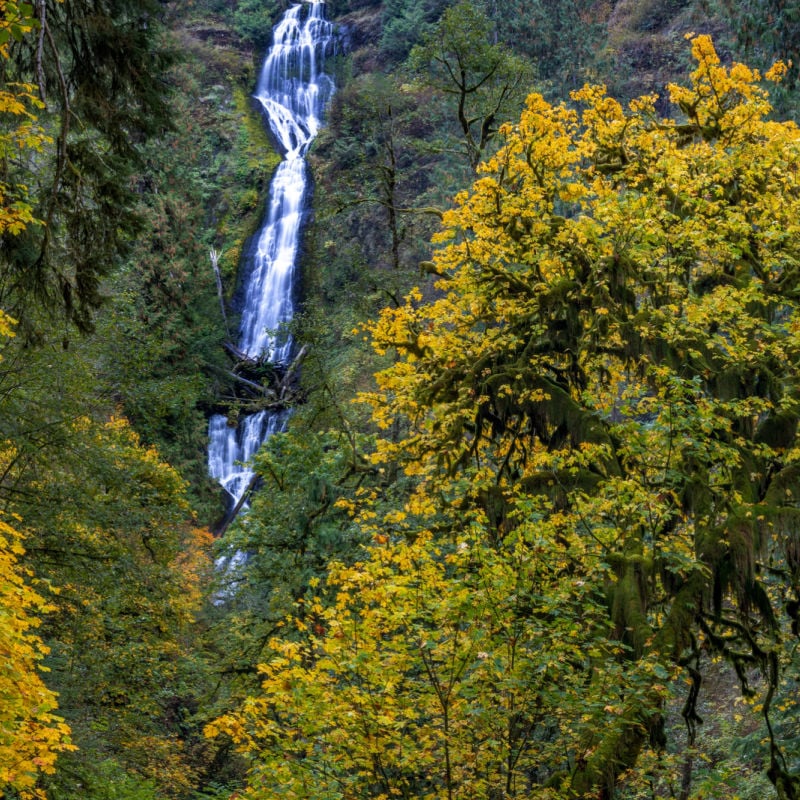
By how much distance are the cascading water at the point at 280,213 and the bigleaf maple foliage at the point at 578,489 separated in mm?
12495

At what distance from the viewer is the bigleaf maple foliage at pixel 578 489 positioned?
6.23 m

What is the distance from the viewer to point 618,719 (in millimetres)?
5734

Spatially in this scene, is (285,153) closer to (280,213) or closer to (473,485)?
(280,213)

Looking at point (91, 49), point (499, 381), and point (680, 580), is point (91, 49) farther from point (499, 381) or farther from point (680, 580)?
point (680, 580)

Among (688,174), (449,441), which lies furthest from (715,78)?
(449,441)

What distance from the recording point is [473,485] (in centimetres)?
924

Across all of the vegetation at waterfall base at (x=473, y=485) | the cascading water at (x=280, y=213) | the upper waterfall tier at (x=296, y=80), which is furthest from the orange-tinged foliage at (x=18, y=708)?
the upper waterfall tier at (x=296, y=80)

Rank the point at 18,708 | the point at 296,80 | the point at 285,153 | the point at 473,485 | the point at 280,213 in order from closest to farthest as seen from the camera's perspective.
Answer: the point at 18,708, the point at 473,485, the point at 280,213, the point at 285,153, the point at 296,80

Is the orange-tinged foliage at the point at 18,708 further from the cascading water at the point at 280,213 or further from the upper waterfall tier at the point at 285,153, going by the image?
the upper waterfall tier at the point at 285,153

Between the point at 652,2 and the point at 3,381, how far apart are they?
1858 inches

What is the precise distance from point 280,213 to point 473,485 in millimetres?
39263

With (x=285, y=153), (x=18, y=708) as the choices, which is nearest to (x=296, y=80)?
(x=285, y=153)

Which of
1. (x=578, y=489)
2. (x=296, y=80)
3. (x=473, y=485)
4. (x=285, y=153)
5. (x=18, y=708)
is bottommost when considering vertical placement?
(x=18, y=708)

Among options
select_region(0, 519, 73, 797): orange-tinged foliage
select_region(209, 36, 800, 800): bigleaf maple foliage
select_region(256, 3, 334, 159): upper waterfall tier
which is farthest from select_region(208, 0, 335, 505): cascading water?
select_region(0, 519, 73, 797): orange-tinged foliage
